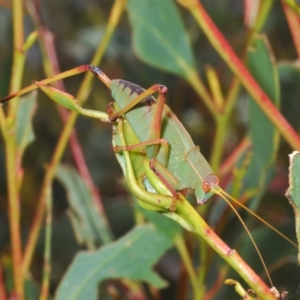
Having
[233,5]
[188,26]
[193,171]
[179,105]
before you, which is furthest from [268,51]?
[233,5]

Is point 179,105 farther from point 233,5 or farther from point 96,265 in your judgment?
point 96,265

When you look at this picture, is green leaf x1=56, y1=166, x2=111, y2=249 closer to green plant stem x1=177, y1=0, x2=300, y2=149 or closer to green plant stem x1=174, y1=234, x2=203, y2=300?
green plant stem x1=174, y1=234, x2=203, y2=300

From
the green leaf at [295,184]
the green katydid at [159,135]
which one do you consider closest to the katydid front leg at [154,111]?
the green katydid at [159,135]

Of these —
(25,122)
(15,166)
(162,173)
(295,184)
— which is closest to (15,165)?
(15,166)

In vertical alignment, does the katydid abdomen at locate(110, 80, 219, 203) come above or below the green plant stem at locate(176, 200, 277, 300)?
above

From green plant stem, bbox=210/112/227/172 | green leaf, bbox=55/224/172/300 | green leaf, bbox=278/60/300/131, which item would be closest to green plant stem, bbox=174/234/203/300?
green leaf, bbox=55/224/172/300

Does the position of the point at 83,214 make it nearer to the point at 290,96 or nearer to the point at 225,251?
the point at 290,96
